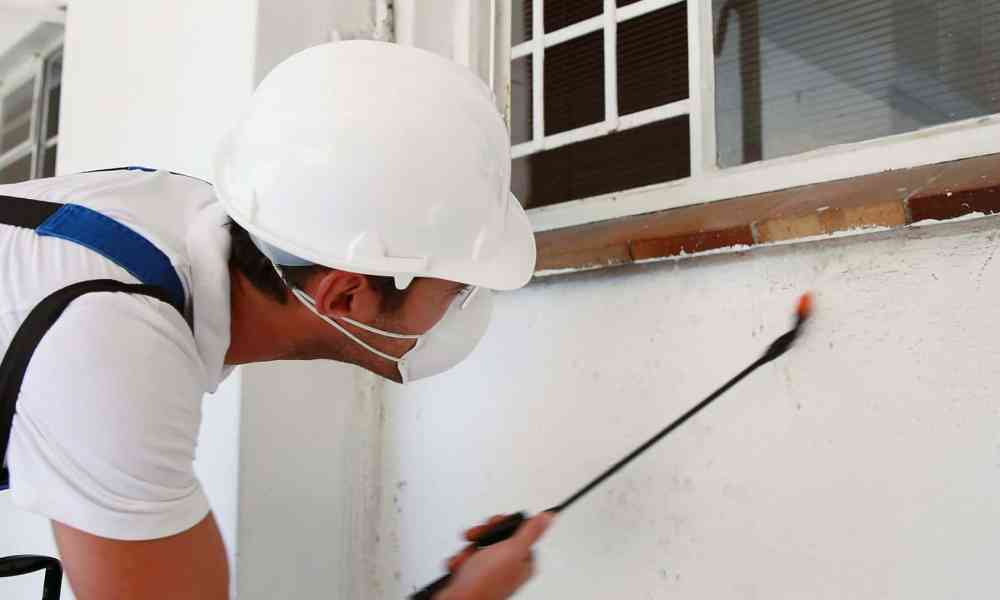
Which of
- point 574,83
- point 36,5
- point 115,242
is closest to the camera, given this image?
point 115,242

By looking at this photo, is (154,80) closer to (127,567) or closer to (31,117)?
(127,567)

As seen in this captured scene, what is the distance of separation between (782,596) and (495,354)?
575 millimetres

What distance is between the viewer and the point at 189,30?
5.55 ft

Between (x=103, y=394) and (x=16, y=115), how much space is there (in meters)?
2.86

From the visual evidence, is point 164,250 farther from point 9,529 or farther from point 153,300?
point 9,529

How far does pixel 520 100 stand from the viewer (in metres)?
1.69

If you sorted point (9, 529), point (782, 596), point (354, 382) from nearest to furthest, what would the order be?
point (782, 596)
point (354, 382)
point (9, 529)

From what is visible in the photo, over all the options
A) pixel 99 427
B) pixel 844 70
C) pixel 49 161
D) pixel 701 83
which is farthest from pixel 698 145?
pixel 49 161

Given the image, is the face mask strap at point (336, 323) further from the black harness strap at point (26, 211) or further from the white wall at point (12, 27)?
the white wall at point (12, 27)

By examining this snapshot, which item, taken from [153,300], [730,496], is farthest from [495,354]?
[153,300]

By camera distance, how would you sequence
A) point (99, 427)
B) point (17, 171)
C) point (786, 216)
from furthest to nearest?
point (17, 171)
point (786, 216)
point (99, 427)

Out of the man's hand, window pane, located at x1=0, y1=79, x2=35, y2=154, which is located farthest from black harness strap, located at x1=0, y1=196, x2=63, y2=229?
window pane, located at x1=0, y1=79, x2=35, y2=154

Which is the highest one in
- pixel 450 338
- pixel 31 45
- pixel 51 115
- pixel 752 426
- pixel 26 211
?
pixel 31 45

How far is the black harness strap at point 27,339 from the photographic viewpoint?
2.55 ft
